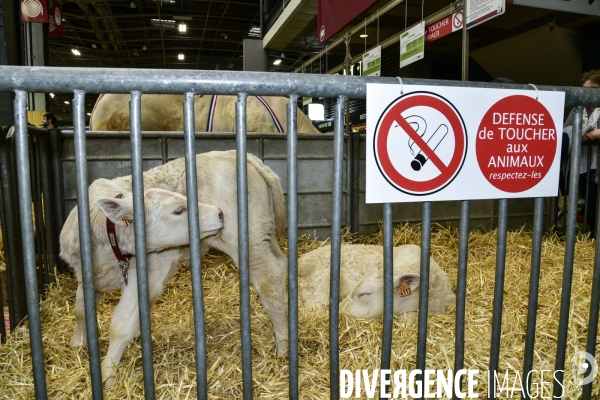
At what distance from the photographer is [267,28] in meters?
13.9

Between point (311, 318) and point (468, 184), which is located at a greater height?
point (468, 184)

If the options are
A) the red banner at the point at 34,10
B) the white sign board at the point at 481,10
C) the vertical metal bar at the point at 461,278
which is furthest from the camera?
the red banner at the point at 34,10

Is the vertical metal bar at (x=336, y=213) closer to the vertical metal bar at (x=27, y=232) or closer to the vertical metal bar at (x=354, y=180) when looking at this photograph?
the vertical metal bar at (x=27, y=232)

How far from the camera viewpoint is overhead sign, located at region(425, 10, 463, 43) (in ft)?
18.0

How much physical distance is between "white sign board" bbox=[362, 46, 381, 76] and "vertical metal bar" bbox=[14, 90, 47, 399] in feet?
19.8

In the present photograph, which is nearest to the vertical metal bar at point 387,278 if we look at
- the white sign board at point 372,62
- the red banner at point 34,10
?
the white sign board at point 372,62

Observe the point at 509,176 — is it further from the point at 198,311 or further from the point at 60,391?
the point at 60,391

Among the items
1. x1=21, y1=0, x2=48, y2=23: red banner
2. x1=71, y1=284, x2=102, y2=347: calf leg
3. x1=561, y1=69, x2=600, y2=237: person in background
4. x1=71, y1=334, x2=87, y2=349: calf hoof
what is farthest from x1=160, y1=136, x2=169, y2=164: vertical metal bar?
x1=21, y1=0, x2=48, y2=23: red banner

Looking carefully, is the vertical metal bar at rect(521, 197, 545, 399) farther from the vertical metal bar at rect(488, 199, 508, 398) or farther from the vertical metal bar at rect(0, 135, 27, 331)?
the vertical metal bar at rect(0, 135, 27, 331)

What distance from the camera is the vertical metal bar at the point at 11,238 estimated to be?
2.93 metres

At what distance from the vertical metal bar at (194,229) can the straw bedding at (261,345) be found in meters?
0.62

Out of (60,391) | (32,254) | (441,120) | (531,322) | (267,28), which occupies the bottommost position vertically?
(60,391)

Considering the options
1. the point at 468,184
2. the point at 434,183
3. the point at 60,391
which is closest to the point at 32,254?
the point at 60,391

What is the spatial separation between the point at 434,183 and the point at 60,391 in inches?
85.4
